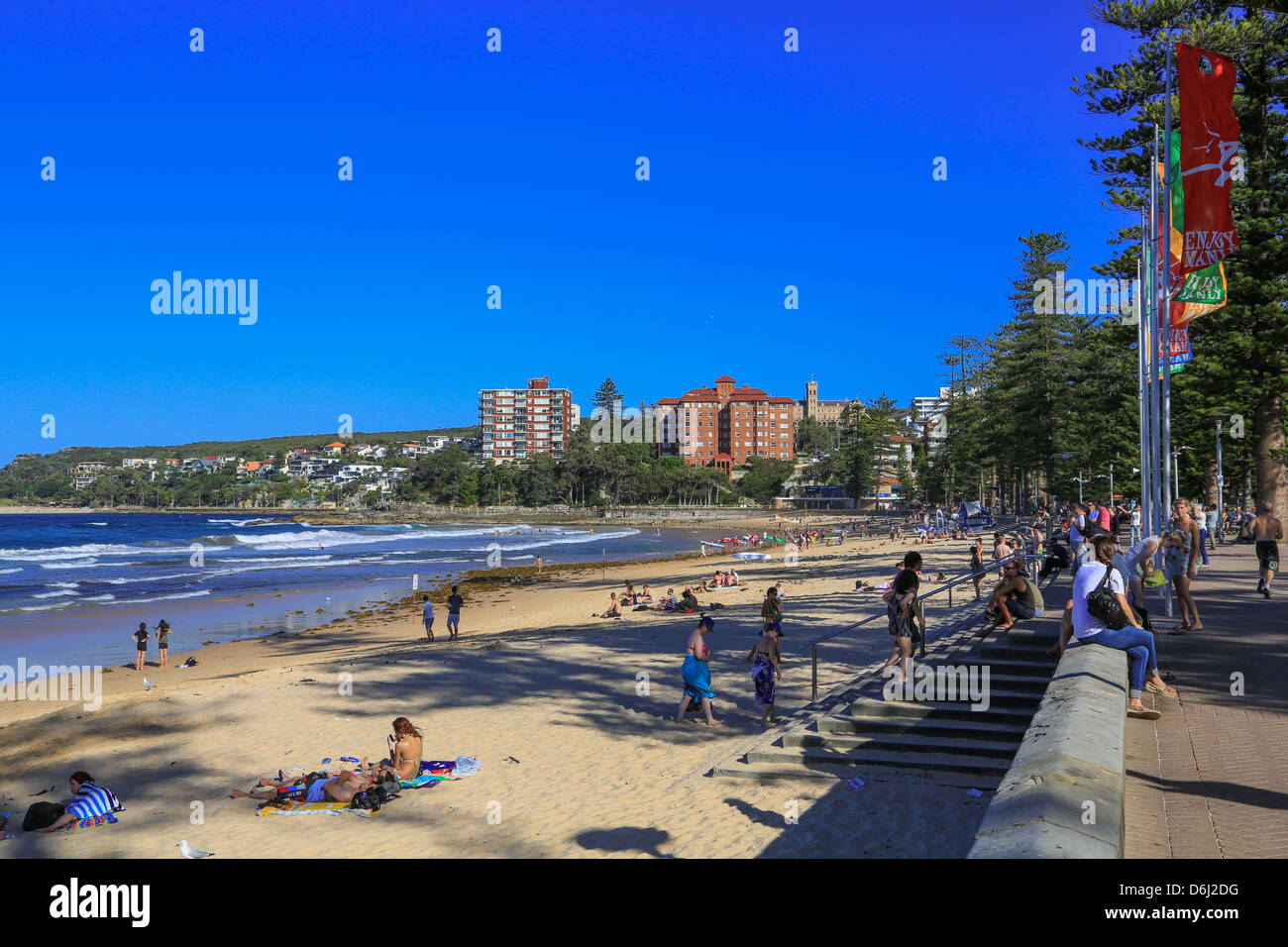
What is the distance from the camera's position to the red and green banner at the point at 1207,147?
35.1ft

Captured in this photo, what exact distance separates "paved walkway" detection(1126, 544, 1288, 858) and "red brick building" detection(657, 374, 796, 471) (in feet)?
465

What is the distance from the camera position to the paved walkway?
4.20m

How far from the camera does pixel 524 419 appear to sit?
183 m

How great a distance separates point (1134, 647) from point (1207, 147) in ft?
25.9

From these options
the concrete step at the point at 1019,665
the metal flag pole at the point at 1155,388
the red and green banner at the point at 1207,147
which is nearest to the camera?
the concrete step at the point at 1019,665

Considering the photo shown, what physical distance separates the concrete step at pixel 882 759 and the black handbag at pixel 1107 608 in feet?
5.99

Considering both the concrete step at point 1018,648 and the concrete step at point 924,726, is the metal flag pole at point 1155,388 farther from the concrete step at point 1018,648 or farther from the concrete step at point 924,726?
the concrete step at point 924,726

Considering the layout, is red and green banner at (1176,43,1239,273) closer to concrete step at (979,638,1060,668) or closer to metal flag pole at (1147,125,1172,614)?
metal flag pole at (1147,125,1172,614)

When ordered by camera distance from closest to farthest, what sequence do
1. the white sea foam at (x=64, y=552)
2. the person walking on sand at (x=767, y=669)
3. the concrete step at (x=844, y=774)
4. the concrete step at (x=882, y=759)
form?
1. the concrete step at (x=844, y=774)
2. the concrete step at (x=882, y=759)
3. the person walking on sand at (x=767, y=669)
4. the white sea foam at (x=64, y=552)

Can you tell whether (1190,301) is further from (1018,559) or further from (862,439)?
(862,439)

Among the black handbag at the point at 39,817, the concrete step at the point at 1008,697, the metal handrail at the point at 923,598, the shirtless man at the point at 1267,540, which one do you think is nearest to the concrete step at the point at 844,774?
the concrete step at the point at 1008,697

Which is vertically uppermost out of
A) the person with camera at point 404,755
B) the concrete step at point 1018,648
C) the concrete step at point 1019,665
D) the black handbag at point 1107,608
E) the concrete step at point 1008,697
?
the black handbag at point 1107,608

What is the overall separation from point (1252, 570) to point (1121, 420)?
2882 cm

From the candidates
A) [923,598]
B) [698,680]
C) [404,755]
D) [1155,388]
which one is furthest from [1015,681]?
[404,755]
